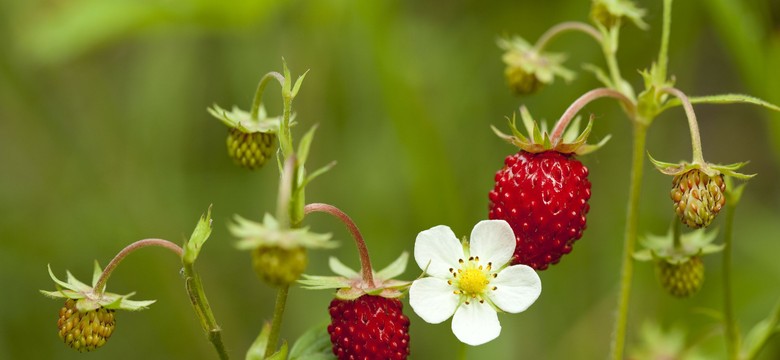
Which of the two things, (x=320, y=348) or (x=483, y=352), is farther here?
(x=483, y=352)

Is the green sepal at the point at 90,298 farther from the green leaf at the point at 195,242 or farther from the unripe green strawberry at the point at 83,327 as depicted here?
the green leaf at the point at 195,242

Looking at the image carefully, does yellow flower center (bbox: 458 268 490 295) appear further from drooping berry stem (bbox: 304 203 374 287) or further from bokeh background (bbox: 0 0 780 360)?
bokeh background (bbox: 0 0 780 360)

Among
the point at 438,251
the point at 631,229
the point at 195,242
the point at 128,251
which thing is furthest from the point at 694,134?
the point at 128,251

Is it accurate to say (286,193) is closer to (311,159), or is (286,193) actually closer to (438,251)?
(438,251)

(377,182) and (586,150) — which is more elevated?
(586,150)

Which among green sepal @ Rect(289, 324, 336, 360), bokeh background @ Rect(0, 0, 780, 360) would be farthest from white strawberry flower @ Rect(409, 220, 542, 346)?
bokeh background @ Rect(0, 0, 780, 360)

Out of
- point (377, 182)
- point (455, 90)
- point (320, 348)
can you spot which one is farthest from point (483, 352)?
point (320, 348)

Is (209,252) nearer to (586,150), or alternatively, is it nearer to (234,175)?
(234,175)
